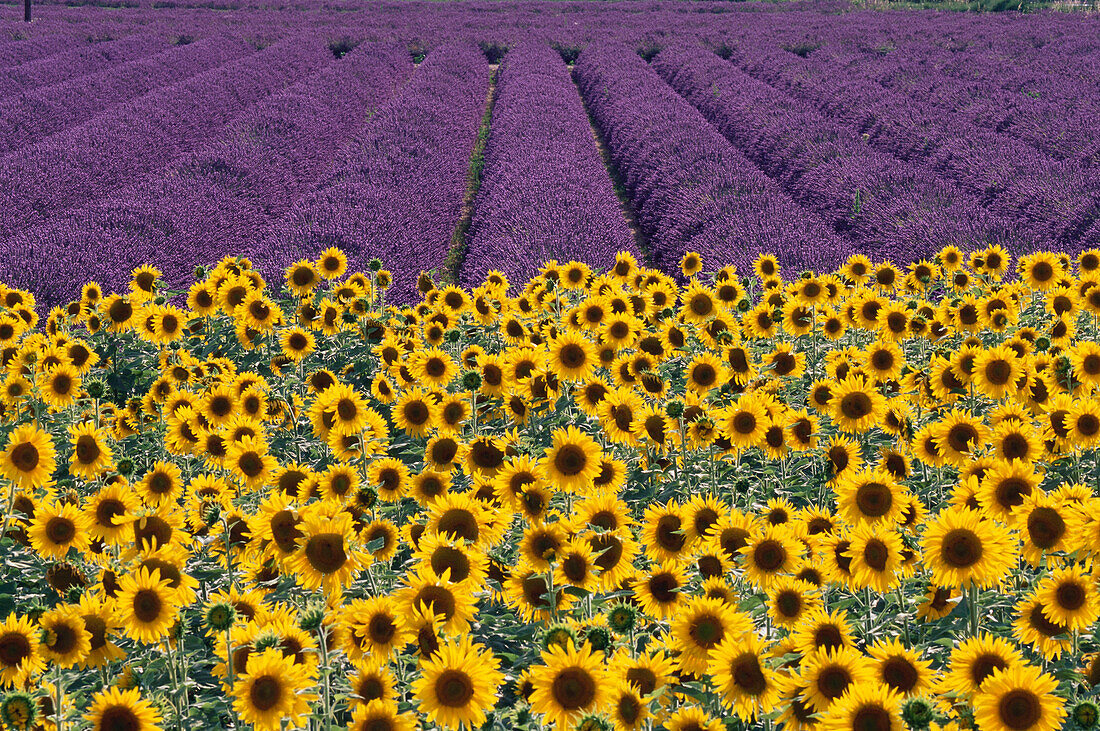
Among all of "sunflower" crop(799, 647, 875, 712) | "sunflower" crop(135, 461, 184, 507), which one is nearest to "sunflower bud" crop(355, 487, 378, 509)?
"sunflower" crop(135, 461, 184, 507)

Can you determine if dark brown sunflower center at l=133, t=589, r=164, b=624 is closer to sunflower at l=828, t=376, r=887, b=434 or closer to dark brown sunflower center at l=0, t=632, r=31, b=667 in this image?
dark brown sunflower center at l=0, t=632, r=31, b=667

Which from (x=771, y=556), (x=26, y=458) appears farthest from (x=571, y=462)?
(x=26, y=458)

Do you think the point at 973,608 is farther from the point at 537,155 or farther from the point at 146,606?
the point at 537,155

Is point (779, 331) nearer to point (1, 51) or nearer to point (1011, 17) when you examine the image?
point (1, 51)

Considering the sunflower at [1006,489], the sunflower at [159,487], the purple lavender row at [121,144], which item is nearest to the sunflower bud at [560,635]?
the sunflower at [1006,489]

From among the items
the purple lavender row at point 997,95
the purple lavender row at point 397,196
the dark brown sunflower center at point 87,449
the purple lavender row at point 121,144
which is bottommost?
the purple lavender row at point 121,144

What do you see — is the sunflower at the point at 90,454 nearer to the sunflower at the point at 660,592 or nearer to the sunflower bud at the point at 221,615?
the sunflower bud at the point at 221,615

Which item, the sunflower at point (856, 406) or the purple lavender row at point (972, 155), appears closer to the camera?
the sunflower at point (856, 406)
